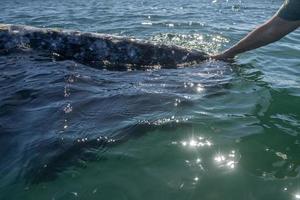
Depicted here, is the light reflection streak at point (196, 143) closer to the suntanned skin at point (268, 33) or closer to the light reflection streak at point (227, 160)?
the light reflection streak at point (227, 160)

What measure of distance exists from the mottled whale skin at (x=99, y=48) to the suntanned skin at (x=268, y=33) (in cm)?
94

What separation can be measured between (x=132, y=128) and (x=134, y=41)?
2744 mm

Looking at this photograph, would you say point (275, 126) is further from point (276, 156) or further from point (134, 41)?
point (134, 41)

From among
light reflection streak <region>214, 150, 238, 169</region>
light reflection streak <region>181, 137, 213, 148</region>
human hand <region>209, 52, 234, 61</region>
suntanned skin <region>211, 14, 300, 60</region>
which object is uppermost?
suntanned skin <region>211, 14, 300, 60</region>

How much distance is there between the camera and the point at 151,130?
5.20m

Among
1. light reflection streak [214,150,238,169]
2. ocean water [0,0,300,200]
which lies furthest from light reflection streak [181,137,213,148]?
light reflection streak [214,150,238,169]

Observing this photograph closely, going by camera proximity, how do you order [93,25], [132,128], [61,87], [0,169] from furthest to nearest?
[93,25] < [61,87] < [132,128] < [0,169]

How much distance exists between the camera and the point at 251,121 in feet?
18.0

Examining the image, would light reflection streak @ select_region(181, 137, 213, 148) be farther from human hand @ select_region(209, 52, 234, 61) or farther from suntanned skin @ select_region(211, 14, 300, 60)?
human hand @ select_region(209, 52, 234, 61)

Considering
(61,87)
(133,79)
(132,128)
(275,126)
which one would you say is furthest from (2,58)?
(275,126)

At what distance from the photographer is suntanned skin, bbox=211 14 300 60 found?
6012mm

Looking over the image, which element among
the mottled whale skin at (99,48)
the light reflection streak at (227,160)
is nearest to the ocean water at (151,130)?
the light reflection streak at (227,160)

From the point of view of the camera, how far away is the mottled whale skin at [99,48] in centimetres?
746

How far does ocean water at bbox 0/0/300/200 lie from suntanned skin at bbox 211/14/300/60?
1.77 feet
